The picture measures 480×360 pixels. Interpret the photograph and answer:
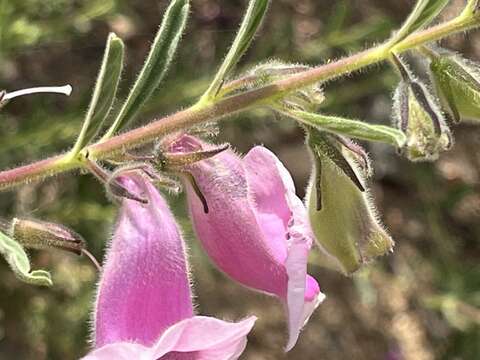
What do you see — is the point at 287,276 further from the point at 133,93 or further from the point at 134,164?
the point at 133,93

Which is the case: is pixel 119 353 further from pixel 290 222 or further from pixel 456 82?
pixel 456 82

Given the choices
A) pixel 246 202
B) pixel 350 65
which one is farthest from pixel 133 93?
pixel 350 65

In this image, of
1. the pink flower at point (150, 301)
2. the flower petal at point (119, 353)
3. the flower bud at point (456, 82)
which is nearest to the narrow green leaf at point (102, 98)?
the pink flower at point (150, 301)

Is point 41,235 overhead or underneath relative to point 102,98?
underneath

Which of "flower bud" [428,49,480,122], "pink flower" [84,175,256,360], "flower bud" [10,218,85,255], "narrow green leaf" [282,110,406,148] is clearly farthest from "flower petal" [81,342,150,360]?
"flower bud" [428,49,480,122]

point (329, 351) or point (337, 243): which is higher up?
point (337, 243)

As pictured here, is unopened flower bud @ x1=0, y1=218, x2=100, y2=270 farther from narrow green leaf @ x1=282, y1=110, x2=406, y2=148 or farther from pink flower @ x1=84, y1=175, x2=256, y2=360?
narrow green leaf @ x1=282, y1=110, x2=406, y2=148

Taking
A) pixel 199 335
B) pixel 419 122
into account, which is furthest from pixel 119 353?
pixel 419 122

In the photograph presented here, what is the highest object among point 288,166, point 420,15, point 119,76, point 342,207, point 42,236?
point 420,15
